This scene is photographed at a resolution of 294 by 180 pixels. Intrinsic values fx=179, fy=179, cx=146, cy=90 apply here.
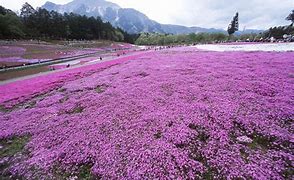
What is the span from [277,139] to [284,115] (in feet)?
6.36

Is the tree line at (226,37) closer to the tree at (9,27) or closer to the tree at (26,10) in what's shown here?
the tree at (26,10)

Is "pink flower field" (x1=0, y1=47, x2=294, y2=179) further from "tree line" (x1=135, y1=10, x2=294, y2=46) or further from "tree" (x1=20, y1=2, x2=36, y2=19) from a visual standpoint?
"tree" (x1=20, y1=2, x2=36, y2=19)

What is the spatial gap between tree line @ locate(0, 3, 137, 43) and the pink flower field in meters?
81.0

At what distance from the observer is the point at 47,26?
9375cm

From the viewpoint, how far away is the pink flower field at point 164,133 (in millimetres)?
5469

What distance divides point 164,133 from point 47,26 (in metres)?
107

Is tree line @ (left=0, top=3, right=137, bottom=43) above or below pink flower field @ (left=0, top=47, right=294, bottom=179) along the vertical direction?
above

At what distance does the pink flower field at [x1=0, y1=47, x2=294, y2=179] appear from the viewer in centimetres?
547

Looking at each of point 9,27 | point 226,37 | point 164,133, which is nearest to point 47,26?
point 9,27

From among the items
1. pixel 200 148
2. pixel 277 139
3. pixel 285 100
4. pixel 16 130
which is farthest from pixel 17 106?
pixel 285 100

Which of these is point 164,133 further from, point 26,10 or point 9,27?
point 26,10

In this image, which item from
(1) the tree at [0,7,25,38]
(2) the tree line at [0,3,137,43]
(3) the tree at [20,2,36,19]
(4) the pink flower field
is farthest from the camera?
(3) the tree at [20,2,36,19]

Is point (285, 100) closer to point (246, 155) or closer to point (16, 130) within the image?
point (246, 155)

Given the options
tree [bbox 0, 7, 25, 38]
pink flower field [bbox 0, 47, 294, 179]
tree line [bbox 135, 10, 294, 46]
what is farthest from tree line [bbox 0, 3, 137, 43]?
pink flower field [bbox 0, 47, 294, 179]
